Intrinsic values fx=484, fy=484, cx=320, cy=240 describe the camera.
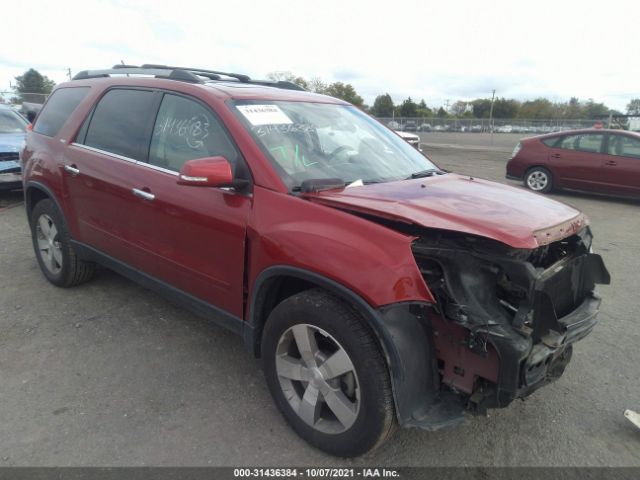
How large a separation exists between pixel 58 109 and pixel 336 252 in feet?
11.4

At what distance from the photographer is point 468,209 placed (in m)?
2.45

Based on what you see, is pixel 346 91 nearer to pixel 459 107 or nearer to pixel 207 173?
pixel 459 107

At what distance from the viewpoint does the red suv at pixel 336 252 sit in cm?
219

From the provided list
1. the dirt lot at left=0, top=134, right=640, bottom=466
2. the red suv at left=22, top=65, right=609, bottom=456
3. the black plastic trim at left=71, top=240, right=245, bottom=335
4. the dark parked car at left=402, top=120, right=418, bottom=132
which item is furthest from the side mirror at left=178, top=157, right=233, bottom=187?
the dark parked car at left=402, top=120, right=418, bottom=132

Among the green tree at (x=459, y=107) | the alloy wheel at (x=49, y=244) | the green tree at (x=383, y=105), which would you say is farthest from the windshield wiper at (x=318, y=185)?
the green tree at (x=459, y=107)

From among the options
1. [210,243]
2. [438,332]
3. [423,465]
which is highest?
[210,243]

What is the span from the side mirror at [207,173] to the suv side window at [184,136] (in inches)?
7.5

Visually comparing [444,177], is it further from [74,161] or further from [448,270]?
[74,161]

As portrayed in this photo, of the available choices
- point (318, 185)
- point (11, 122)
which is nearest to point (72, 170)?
point (318, 185)

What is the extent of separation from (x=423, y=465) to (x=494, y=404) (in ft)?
1.85

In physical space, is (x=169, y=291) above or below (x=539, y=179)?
below

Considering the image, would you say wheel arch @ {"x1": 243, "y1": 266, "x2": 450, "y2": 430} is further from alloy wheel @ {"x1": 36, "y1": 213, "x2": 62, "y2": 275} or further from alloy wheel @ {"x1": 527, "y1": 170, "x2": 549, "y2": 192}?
alloy wheel @ {"x1": 527, "y1": 170, "x2": 549, "y2": 192}

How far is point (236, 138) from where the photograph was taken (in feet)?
9.22

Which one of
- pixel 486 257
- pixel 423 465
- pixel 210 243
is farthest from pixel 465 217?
pixel 210 243
